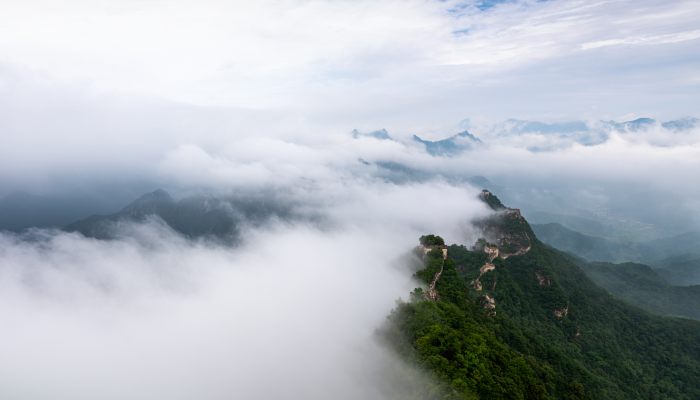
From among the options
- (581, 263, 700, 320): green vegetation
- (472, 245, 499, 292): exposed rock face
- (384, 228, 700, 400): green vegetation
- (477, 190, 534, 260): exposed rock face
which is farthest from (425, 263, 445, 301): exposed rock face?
(581, 263, 700, 320): green vegetation

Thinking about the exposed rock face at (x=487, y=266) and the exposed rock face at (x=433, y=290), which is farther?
the exposed rock face at (x=487, y=266)

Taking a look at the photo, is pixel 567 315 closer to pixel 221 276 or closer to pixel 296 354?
pixel 296 354

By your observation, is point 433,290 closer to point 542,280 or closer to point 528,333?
point 528,333

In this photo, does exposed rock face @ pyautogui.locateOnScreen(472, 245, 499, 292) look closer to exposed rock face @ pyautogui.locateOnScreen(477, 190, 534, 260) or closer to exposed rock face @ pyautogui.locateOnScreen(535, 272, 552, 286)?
exposed rock face @ pyautogui.locateOnScreen(477, 190, 534, 260)

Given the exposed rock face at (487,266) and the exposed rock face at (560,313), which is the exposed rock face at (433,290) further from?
the exposed rock face at (560,313)

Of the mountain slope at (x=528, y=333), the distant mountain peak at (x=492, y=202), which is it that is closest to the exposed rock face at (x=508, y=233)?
the mountain slope at (x=528, y=333)

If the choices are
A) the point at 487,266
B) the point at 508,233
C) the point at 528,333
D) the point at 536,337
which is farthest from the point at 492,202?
the point at 528,333
